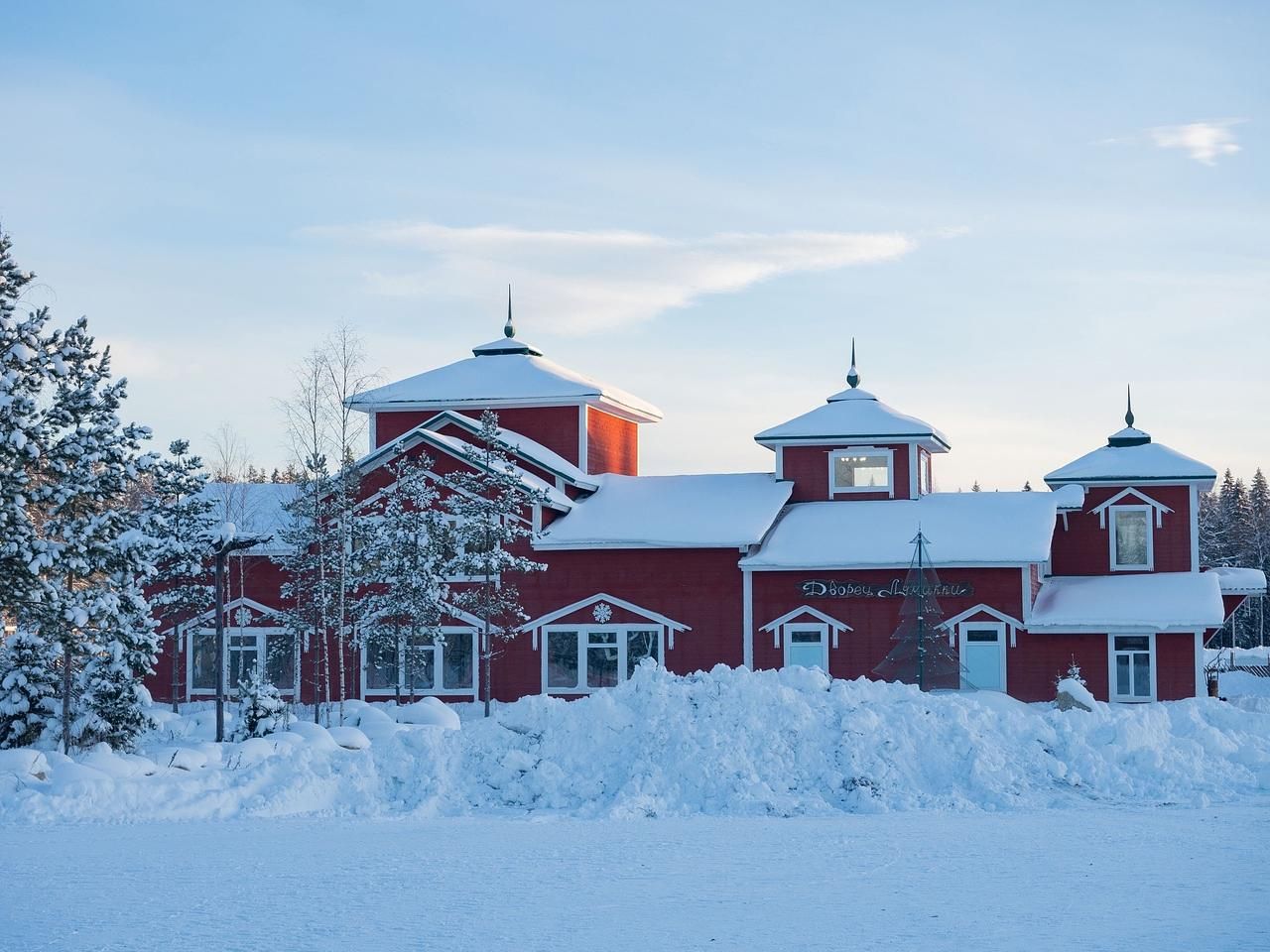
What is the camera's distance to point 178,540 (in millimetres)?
21188

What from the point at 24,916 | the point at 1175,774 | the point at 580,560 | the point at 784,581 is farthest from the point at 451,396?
the point at 24,916

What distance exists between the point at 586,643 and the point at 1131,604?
11.4 m

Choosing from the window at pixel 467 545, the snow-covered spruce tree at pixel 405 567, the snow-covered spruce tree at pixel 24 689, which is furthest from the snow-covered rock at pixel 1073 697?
the snow-covered spruce tree at pixel 24 689

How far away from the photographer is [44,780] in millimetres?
18766

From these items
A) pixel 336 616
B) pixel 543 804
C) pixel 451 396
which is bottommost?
pixel 543 804

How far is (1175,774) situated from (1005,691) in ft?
38.3

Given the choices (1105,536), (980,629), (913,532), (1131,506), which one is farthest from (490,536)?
(1131,506)

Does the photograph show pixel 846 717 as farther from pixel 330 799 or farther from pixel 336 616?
pixel 336 616

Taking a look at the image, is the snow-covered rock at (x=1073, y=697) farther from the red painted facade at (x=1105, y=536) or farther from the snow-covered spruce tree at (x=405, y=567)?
the snow-covered spruce tree at (x=405, y=567)

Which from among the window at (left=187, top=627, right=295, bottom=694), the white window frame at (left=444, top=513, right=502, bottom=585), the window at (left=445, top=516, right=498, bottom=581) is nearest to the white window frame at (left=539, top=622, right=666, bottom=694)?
the white window frame at (left=444, top=513, right=502, bottom=585)

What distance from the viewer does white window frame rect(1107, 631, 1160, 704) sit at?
3097 cm

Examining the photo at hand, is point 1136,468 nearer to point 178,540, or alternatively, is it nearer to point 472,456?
point 472,456

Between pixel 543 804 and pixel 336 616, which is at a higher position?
pixel 336 616

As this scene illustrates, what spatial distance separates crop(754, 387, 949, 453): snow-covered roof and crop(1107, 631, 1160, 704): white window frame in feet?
21.7
